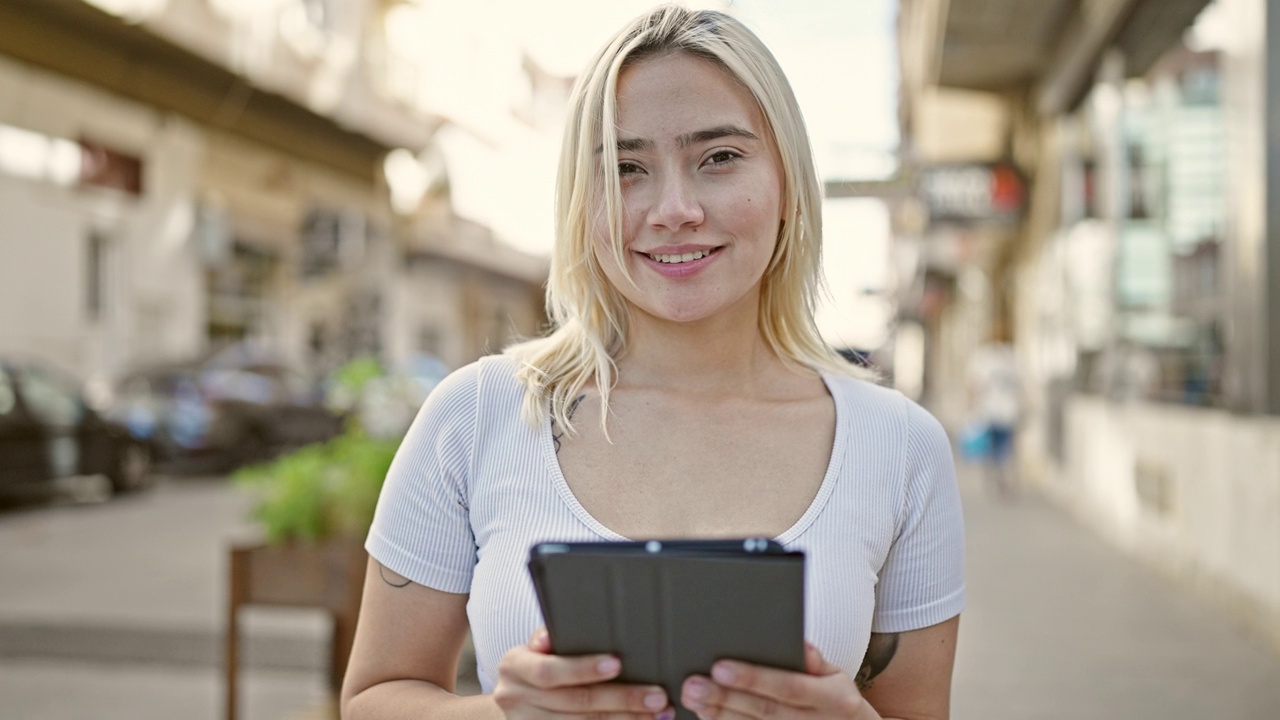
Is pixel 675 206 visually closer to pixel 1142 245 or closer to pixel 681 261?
pixel 681 261

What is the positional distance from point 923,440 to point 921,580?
0.22m

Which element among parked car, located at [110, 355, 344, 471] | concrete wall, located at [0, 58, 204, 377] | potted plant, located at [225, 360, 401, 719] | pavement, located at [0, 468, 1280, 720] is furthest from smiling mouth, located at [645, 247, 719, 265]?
concrete wall, located at [0, 58, 204, 377]

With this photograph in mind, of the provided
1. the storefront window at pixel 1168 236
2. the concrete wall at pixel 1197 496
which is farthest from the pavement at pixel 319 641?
the storefront window at pixel 1168 236

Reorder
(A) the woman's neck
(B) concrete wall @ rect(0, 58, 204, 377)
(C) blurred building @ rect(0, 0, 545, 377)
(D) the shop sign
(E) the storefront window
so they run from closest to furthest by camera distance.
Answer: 1. (A) the woman's neck
2. (E) the storefront window
3. (D) the shop sign
4. (B) concrete wall @ rect(0, 58, 204, 377)
5. (C) blurred building @ rect(0, 0, 545, 377)

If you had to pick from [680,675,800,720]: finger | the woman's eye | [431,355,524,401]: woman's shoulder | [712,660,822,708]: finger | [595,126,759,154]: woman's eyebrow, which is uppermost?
[595,126,759,154]: woman's eyebrow

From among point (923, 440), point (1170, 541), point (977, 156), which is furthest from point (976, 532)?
point (977, 156)

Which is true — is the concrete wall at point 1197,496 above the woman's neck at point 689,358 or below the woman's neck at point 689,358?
below

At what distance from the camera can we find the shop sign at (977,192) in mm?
14352

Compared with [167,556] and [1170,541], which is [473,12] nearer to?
[167,556]

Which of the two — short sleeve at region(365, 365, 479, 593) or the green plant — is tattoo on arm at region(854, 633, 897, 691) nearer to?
short sleeve at region(365, 365, 479, 593)

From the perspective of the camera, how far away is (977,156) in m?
19.2

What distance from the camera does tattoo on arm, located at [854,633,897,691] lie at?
5.94ft

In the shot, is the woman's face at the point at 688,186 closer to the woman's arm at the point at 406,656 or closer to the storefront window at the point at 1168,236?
the woman's arm at the point at 406,656

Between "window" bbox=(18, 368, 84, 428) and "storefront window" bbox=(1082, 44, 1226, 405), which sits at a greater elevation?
"storefront window" bbox=(1082, 44, 1226, 405)
